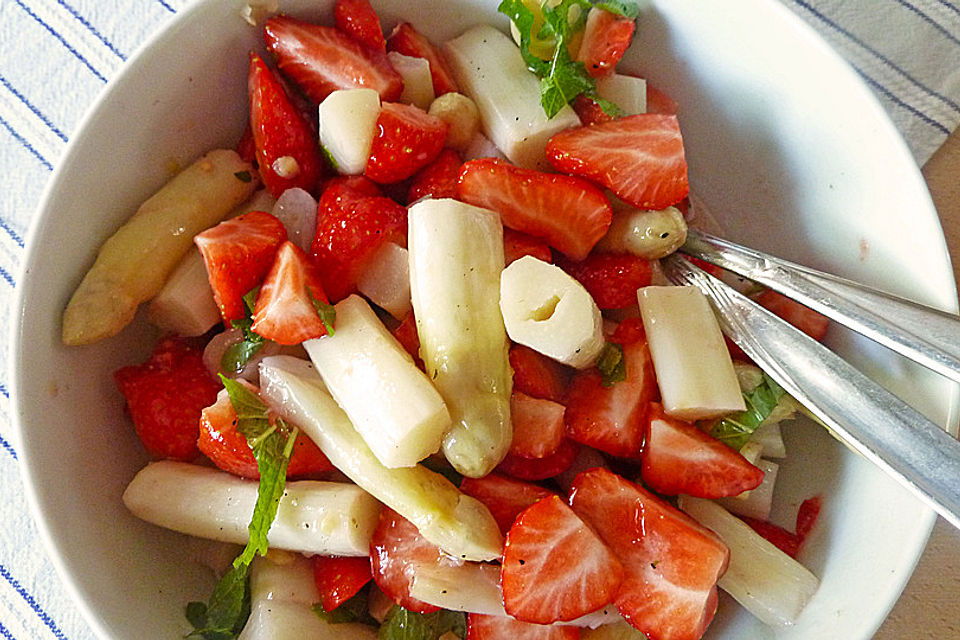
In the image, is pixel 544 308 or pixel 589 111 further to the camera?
pixel 589 111

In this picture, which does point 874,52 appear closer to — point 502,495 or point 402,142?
point 402,142

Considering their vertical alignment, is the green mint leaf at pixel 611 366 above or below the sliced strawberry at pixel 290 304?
below

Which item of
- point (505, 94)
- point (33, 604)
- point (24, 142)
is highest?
A: point (505, 94)

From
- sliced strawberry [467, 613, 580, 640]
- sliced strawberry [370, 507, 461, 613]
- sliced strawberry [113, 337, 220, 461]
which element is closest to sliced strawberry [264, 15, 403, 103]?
sliced strawberry [113, 337, 220, 461]

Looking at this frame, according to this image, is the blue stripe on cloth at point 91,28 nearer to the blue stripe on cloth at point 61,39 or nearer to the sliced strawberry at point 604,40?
the blue stripe on cloth at point 61,39

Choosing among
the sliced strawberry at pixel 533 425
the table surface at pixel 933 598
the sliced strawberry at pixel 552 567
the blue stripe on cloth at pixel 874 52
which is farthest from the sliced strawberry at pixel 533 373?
the blue stripe on cloth at pixel 874 52

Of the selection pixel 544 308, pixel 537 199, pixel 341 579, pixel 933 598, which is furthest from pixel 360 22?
pixel 933 598
